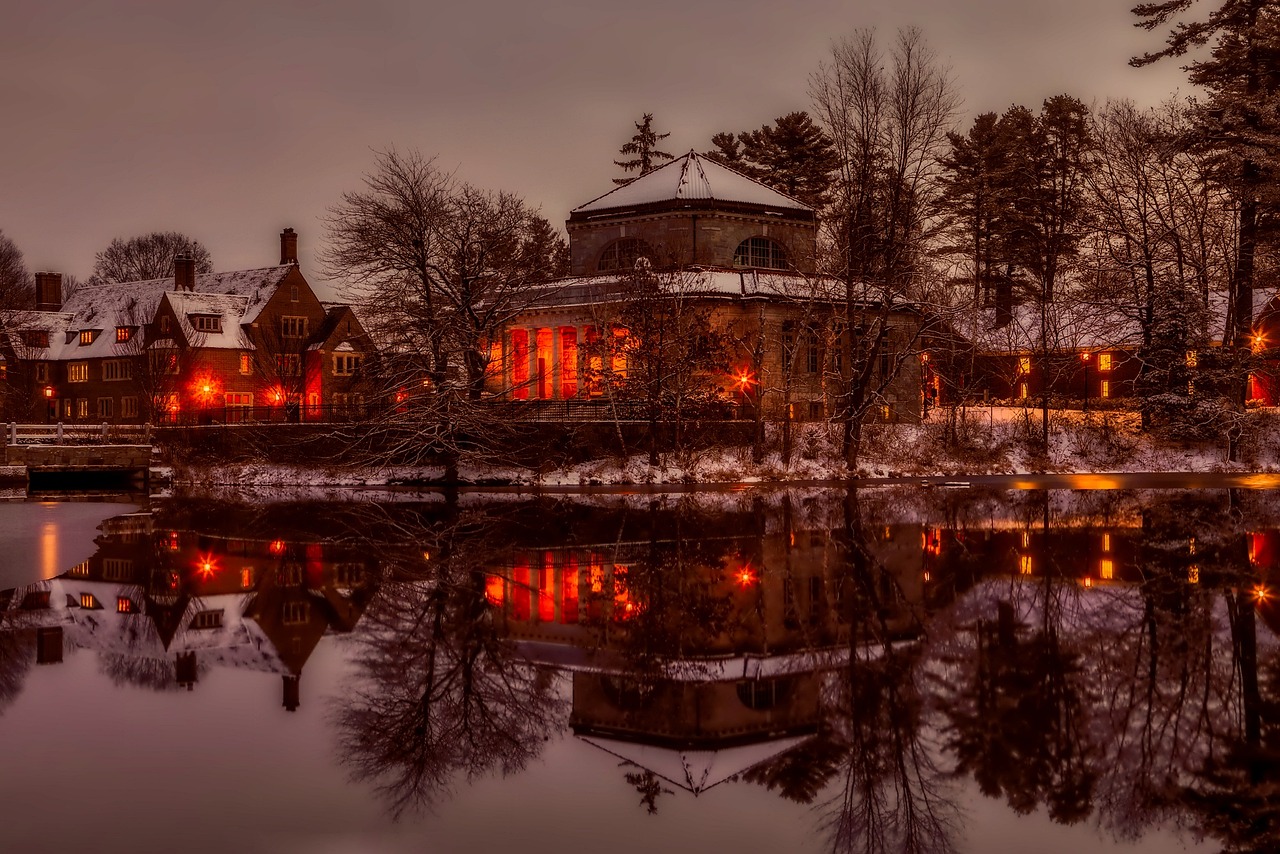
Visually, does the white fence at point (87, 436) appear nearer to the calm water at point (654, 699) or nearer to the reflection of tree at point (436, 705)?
the calm water at point (654, 699)

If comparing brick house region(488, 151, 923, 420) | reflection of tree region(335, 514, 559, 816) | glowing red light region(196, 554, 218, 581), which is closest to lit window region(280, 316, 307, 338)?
brick house region(488, 151, 923, 420)

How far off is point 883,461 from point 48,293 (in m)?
64.0

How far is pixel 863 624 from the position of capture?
1489cm

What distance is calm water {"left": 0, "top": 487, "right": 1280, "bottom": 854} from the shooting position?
8609mm

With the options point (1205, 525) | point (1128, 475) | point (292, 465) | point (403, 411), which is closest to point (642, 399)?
point (403, 411)

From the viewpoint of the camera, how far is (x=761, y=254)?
53438mm

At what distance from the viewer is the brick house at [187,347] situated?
68.3 metres

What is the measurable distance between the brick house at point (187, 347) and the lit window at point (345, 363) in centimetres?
6

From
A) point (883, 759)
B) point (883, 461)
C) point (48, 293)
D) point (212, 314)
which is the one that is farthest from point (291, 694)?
point (48, 293)

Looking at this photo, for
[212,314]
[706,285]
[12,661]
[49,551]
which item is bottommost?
[12,661]

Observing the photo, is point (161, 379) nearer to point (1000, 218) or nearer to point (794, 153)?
point (794, 153)

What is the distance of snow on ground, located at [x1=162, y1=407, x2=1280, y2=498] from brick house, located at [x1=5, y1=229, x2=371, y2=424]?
21238 mm

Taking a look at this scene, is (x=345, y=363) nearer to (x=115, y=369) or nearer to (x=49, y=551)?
(x=115, y=369)

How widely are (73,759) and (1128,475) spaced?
38.4 m
